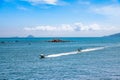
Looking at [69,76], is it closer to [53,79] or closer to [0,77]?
[53,79]

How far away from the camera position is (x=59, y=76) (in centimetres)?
4250

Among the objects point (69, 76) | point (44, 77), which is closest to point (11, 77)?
point (44, 77)

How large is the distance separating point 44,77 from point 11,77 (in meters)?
5.02

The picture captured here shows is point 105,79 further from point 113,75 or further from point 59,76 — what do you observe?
point 59,76

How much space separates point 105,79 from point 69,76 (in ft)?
19.6

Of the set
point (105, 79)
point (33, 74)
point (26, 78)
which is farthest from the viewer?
point (33, 74)

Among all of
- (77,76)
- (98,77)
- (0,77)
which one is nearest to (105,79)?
(98,77)

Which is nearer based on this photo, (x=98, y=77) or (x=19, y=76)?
(x=98, y=77)

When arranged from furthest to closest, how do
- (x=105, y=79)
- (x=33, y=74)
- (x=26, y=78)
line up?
(x=33, y=74) < (x=26, y=78) < (x=105, y=79)

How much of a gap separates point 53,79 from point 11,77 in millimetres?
6817

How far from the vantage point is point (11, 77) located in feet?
139

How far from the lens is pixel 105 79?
3866cm

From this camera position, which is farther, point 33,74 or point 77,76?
point 33,74

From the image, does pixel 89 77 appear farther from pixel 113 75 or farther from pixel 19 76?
pixel 19 76
